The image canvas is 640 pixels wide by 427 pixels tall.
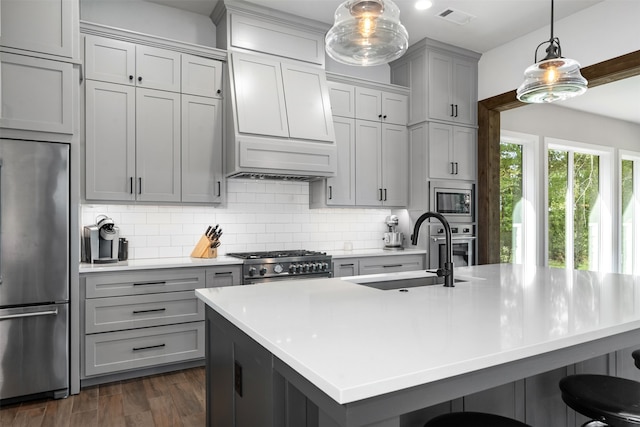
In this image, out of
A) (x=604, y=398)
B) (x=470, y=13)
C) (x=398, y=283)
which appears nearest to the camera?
(x=604, y=398)

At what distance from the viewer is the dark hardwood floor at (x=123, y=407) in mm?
2561

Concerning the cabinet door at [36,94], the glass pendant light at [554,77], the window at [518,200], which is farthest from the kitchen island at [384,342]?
the window at [518,200]

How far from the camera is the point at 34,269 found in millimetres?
2809

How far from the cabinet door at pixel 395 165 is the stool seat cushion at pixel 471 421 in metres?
3.38

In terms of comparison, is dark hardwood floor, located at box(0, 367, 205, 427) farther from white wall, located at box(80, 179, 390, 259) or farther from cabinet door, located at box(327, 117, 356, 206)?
cabinet door, located at box(327, 117, 356, 206)

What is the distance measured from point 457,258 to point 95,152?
3.80 m

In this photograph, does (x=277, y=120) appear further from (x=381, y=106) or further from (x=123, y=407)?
(x=123, y=407)

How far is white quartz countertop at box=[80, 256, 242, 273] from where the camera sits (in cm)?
311

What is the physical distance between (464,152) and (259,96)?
2.50 meters

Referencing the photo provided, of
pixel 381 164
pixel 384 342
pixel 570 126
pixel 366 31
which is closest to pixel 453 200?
pixel 381 164

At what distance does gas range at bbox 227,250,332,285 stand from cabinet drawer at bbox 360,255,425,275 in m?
0.47

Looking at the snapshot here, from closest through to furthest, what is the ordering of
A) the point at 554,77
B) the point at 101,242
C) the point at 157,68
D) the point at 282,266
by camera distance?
the point at 554,77, the point at 101,242, the point at 157,68, the point at 282,266

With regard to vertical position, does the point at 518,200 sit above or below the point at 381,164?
below

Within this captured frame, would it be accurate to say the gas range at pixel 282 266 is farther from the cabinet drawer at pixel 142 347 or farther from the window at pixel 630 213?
the window at pixel 630 213
